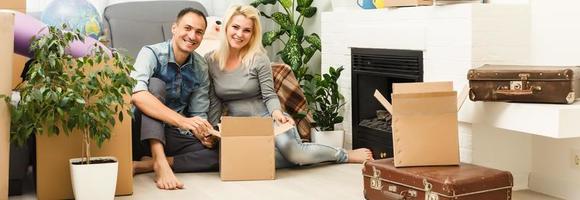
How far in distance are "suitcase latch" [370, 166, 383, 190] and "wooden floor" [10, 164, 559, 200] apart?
0.50ft

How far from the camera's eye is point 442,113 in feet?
10.1

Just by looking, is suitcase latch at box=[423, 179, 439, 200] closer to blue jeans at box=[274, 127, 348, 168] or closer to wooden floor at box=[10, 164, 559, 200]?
wooden floor at box=[10, 164, 559, 200]

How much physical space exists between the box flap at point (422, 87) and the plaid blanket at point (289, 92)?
4.23ft

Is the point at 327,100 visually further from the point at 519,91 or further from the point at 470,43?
the point at 519,91

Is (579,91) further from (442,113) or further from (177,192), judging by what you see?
(177,192)

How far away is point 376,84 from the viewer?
169 inches

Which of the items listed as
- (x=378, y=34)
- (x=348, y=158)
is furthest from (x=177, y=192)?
(x=378, y=34)

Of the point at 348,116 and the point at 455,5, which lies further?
the point at 348,116

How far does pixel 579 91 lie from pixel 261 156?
4.82ft

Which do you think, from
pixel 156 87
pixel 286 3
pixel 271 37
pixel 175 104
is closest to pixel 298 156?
pixel 175 104

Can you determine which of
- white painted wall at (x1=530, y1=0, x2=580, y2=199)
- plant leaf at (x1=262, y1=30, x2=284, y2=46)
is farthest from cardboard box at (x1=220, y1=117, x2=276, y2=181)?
plant leaf at (x1=262, y1=30, x2=284, y2=46)

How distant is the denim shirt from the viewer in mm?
3715

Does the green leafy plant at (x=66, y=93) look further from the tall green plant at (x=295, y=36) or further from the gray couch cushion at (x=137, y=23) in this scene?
the tall green plant at (x=295, y=36)

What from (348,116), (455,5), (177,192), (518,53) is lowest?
(177,192)
